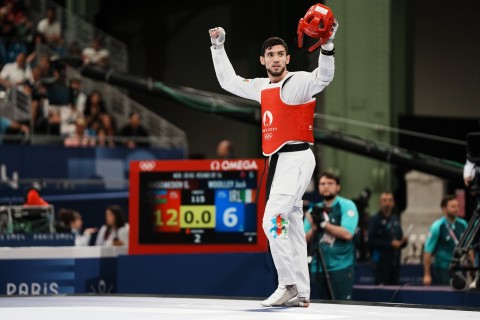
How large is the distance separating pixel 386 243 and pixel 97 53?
→ 9.58m

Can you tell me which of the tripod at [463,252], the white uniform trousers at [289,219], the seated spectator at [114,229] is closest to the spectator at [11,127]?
the seated spectator at [114,229]

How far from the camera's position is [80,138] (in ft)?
58.6

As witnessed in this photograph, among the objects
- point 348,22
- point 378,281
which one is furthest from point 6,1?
point 378,281

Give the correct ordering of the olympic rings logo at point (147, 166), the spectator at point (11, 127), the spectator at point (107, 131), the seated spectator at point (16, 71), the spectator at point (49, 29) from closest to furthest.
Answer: the olympic rings logo at point (147, 166) → the spectator at point (11, 127) → the spectator at point (107, 131) → the seated spectator at point (16, 71) → the spectator at point (49, 29)

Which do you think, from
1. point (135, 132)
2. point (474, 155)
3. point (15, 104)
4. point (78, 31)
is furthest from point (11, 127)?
point (474, 155)

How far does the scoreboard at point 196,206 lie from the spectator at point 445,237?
7.81 feet

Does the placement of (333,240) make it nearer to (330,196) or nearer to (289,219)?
(330,196)

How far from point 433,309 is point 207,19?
1789 cm

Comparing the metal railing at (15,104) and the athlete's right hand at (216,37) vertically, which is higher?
the metal railing at (15,104)

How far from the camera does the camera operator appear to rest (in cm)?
966

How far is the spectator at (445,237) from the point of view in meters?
11.5

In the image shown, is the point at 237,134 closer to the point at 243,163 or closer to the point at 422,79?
the point at 422,79

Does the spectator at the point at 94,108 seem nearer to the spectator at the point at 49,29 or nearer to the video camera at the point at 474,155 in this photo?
the spectator at the point at 49,29

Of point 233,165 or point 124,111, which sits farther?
point 124,111
